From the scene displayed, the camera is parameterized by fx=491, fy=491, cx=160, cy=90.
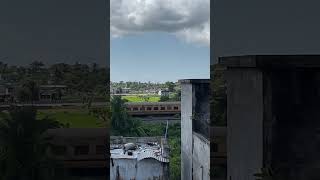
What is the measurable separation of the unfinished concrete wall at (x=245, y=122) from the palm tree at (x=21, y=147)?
3.00m

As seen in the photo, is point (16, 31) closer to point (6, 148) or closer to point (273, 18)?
point (6, 148)

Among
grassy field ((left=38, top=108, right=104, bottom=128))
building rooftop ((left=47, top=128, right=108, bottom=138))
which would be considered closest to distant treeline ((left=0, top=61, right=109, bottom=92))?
grassy field ((left=38, top=108, right=104, bottom=128))

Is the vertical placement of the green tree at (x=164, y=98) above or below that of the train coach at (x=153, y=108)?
above

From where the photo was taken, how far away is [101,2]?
Answer: 8711 mm

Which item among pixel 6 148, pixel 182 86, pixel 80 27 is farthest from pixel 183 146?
pixel 6 148

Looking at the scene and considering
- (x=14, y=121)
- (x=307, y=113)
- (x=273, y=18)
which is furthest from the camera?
(x=273, y=18)

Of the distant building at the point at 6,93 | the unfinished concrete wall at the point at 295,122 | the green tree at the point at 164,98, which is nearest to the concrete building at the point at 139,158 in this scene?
the green tree at the point at 164,98

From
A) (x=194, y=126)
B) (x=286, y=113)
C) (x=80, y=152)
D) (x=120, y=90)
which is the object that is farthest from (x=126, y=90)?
(x=286, y=113)

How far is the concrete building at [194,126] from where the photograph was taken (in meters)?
11.1

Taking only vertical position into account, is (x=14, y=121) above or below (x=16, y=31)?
below

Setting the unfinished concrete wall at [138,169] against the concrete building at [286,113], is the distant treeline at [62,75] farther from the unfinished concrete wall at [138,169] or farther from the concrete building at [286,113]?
the concrete building at [286,113]

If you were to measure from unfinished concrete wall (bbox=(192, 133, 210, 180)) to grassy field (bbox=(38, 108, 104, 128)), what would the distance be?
2.48m

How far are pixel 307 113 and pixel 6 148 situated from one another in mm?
4493

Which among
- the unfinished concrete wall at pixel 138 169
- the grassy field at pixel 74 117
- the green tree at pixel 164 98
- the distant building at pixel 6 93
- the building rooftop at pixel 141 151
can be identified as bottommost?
the unfinished concrete wall at pixel 138 169
